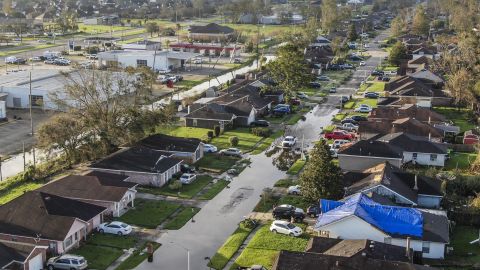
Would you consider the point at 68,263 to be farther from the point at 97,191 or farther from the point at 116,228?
the point at 97,191

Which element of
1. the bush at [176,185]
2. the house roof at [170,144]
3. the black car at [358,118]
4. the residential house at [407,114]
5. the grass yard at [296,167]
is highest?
the residential house at [407,114]

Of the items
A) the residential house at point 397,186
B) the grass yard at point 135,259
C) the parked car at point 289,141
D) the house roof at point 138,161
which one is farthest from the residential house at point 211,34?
the grass yard at point 135,259

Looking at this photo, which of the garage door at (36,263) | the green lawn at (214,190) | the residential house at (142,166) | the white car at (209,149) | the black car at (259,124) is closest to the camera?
the garage door at (36,263)

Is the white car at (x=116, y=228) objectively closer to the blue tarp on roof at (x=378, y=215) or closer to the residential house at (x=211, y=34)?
the blue tarp on roof at (x=378, y=215)

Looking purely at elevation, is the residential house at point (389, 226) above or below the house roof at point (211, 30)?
below

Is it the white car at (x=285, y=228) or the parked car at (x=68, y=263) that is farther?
the white car at (x=285, y=228)


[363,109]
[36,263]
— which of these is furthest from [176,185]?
[363,109]

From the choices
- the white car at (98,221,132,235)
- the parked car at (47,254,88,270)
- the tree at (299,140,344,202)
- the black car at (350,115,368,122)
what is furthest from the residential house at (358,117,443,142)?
the parked car at (47,254,88,270)
